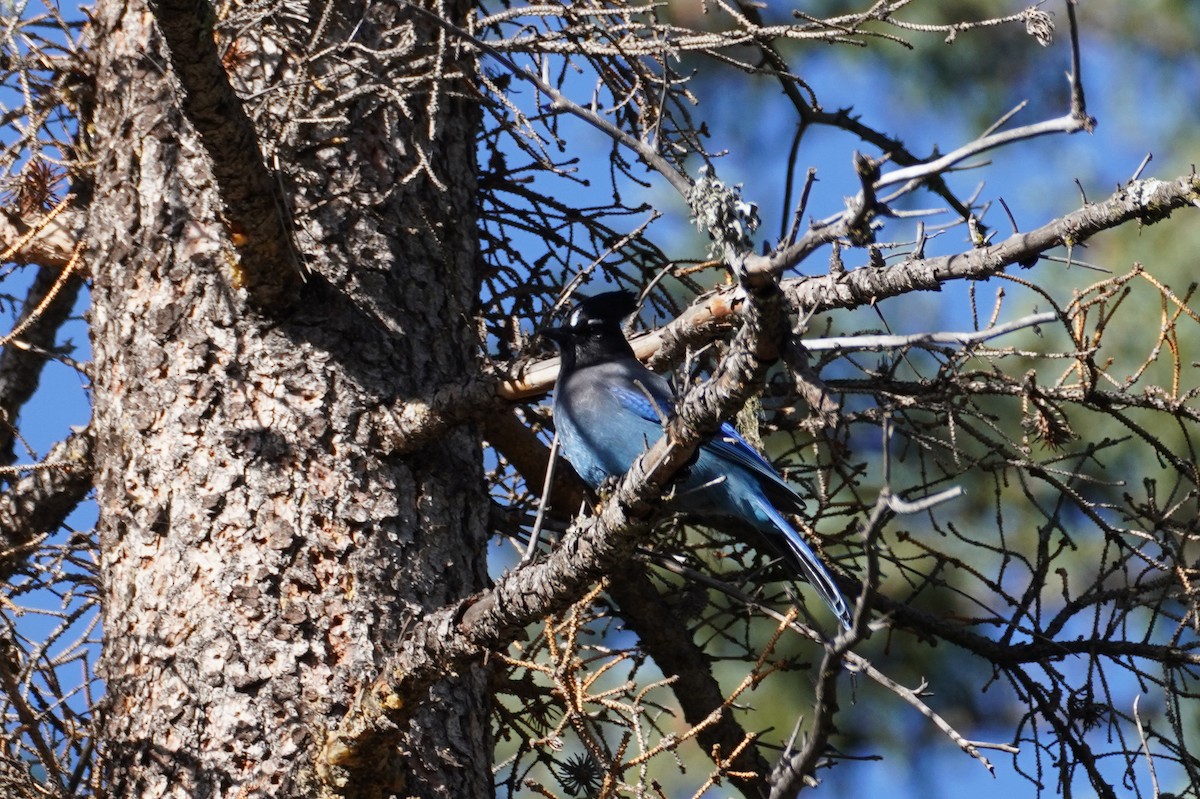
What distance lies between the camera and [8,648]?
11.5 feet

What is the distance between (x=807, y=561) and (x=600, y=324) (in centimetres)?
118

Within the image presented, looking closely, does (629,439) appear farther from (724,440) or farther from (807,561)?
(807,561)

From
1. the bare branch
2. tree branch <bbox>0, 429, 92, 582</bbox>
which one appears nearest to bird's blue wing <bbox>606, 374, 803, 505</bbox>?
the bare branch

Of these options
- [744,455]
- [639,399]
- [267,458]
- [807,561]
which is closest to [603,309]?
[639,399]

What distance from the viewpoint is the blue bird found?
3859 mm

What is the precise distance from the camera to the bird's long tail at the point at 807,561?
3725 millimetres

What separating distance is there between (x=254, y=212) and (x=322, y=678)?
45.1 inches

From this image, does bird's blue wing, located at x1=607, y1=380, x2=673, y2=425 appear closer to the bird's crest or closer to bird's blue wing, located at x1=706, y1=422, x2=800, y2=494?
bird's blue wing, located at x1=706, y1=422, x2=800, y2=494

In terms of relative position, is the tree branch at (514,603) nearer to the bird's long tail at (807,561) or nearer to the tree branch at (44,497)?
the bird's long tail at (807,561)

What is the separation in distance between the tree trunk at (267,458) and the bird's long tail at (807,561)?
2.78 feet

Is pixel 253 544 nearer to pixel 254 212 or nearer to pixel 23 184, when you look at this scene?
pixel 254 212

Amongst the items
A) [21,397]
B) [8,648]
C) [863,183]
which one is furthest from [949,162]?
[21,397]

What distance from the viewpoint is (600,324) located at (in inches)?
178

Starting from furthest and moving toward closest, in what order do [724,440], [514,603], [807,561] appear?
[724,440] < [807,561] < [514,603]
